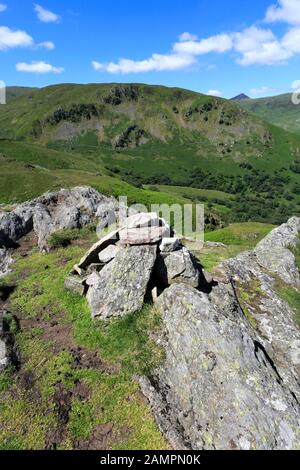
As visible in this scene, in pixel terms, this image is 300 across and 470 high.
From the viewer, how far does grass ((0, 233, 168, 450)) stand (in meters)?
15.0

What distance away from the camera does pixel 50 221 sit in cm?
3684

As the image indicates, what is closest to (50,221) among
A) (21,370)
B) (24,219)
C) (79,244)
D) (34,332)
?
(24,219)

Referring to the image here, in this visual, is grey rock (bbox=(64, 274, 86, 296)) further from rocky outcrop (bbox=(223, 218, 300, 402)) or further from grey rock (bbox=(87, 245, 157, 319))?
rocky outcrop (bbox=(223, 218, 300, 402))

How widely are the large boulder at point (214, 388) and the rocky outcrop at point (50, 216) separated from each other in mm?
17535

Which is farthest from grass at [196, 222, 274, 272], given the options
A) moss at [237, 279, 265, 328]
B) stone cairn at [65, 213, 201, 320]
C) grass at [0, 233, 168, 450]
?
grass at [0, 233, 168, 450]

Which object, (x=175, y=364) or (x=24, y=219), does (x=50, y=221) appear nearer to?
(x=24, y=219)

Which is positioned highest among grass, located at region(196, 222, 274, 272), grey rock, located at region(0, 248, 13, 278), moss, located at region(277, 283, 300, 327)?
grey rock, located at region(0, 248, 13, 278)

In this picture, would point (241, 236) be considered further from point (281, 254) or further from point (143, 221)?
point (143, 221)

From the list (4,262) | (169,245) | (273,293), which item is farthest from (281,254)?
(4,262)

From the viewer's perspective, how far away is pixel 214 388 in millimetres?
16469

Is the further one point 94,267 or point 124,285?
→ point 94,267

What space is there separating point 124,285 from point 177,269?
3.58 m

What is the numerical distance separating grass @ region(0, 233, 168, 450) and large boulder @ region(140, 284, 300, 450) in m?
0.91

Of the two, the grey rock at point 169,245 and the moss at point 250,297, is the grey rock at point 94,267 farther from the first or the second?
the moss at point 250,297
